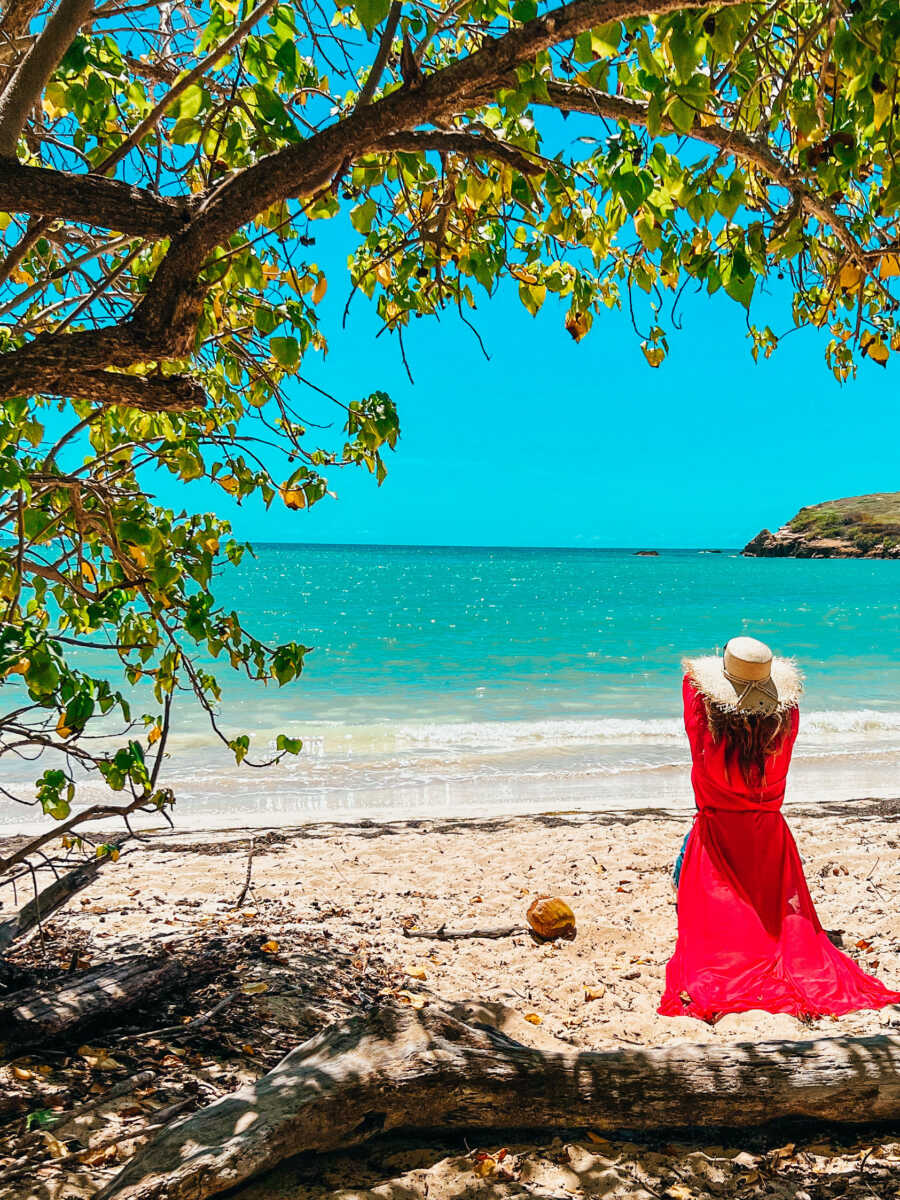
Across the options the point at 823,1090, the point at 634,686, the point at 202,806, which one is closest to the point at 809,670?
the point at 634,686

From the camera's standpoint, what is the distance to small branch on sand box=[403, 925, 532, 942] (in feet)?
15.6

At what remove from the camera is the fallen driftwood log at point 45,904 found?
2.99 metres

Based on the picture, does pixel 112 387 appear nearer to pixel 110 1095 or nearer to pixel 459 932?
pixel 110 1095

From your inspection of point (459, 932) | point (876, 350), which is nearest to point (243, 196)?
point (876, 350)

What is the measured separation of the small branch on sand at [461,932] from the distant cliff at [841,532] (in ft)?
360

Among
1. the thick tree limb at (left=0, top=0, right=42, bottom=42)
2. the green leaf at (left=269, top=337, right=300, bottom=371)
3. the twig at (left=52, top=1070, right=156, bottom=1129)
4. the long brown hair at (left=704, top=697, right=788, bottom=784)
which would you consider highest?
the thick tree limb at (left=0, top=0, right=42, bottom=42)

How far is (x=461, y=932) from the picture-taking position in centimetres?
486

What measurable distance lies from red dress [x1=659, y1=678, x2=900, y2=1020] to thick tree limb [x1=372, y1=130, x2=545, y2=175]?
274cm

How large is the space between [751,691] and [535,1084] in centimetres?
229

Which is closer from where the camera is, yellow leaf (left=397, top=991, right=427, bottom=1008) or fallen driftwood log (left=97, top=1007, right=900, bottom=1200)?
fallen driftwood log (left=97, top=1007, right=900, bottom=1200)

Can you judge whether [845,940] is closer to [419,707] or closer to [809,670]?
[419,707]

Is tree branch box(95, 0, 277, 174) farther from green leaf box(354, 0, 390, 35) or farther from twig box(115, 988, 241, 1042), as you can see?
twig box(115, 988, 241, 1042)

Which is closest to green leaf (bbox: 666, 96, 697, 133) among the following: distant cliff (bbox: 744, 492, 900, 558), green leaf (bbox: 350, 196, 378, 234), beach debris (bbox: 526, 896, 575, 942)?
green leaf (bbox: 350, 196, 378, 234)

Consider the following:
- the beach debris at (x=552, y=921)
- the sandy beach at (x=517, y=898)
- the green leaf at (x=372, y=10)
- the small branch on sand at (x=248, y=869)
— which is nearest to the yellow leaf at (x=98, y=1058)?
the sandy beach at (x=517, y=898)
